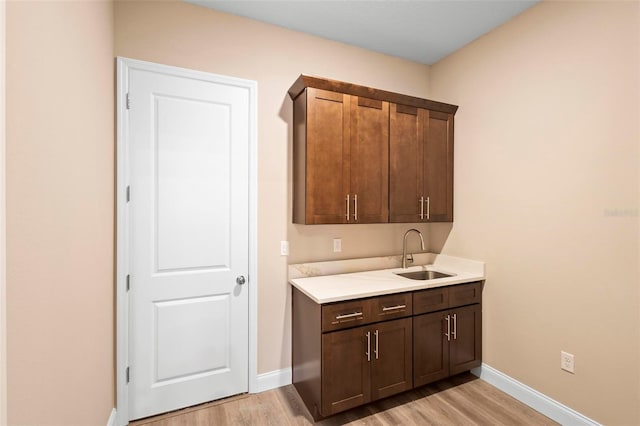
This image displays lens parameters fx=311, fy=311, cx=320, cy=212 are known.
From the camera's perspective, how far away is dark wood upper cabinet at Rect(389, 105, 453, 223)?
8.30ft

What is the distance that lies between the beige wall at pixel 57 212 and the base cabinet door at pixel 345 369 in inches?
49.5

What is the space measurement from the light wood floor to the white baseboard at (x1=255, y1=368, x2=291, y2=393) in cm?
4

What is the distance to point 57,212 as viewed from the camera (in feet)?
3.69

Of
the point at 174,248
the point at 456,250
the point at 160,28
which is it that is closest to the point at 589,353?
the point at 456,250

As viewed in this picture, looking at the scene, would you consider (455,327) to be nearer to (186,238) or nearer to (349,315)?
(349,315)

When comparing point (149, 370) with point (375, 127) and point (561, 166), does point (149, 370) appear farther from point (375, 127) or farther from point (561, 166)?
point (561, 166)

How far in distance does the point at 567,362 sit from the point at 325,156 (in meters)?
2.12

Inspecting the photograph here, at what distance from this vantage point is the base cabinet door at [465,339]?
8.04 ft

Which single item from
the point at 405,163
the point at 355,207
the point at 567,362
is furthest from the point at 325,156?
the point at 567,362

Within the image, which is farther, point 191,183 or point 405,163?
point 405,163

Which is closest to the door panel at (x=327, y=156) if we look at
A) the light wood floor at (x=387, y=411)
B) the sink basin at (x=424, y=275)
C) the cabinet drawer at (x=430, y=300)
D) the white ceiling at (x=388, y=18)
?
the white ceiling at (x=388, y=18)

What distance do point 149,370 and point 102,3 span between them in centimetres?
224

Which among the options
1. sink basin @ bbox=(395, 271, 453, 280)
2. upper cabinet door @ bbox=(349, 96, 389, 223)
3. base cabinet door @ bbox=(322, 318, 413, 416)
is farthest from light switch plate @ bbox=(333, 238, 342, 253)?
base cabinet door @ bbox=(322, 318, 413, 416)

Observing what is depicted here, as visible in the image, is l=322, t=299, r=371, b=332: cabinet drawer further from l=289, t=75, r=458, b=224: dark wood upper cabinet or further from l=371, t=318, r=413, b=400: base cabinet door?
l=289, t=75, r=458, b=224: dark wood upper cabinet
